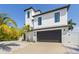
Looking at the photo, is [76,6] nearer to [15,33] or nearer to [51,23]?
[51,23]

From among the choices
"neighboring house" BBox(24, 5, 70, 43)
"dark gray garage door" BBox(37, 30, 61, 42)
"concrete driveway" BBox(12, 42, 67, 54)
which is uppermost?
"neighboring house" BBox(24, 5, 70, 43)

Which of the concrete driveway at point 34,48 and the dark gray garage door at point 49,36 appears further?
the dark gray garage door at point 49,36

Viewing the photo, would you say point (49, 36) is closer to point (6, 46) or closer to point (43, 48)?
point (43, 48)

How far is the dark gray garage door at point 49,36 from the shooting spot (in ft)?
21.6

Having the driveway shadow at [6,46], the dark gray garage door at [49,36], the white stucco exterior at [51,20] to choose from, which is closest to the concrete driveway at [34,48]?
the driveway shadow at [6,46]

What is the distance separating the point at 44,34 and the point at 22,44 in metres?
1.01

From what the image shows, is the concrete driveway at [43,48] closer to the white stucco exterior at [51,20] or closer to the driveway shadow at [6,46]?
the driveway shadow at [6,46]

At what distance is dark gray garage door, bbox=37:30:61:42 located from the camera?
6.59m

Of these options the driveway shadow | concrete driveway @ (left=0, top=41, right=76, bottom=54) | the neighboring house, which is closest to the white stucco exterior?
→ the neighboring house

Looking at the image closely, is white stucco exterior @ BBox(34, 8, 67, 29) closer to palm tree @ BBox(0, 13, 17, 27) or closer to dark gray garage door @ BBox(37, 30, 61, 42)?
dark gray garage door @ BBox(37, 30, 61, 42)

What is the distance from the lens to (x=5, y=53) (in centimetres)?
627

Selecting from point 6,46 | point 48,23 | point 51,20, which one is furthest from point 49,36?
point 6,46

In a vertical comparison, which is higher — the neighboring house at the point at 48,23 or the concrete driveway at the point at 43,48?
the neighboring house at the point at 48,23
